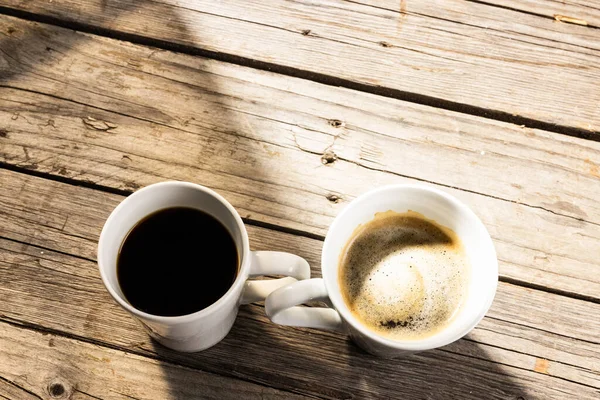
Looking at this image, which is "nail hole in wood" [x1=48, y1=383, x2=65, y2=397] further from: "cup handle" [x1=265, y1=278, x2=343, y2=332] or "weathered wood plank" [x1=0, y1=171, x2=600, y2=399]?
"cup handle" [x1=265, y1=278, x2=343, y2=332]

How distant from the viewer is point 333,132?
0.99 metres

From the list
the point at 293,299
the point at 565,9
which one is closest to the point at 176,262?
the point at 293,299

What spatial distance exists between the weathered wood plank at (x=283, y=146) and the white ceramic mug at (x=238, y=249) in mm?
188

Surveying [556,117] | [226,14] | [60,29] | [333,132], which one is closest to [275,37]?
[226,14]

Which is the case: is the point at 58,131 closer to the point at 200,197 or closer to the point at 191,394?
the point at 200,197

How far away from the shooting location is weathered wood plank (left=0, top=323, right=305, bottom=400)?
853mm

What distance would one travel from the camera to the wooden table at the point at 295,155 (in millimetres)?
871

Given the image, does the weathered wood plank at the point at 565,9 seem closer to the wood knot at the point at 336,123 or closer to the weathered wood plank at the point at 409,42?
the weathered wood plank at the point at 409,42

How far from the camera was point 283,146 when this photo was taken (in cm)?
98

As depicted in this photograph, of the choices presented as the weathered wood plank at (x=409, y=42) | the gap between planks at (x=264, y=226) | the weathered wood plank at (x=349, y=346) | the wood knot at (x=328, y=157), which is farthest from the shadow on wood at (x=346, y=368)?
the weathered wood plank at (x=409, y=42)

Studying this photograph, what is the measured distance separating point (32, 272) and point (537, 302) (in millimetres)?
768

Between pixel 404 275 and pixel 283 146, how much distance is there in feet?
1.05

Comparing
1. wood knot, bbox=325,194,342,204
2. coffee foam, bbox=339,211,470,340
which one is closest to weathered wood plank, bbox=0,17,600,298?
wood knot, bbox=325,194,342,204

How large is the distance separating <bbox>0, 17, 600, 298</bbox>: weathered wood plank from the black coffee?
17cm
